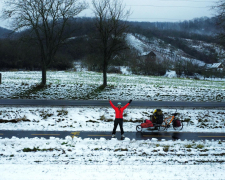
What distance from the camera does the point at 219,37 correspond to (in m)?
19.8

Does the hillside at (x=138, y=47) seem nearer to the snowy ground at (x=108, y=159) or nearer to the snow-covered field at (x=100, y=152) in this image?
the snow-covered field at (x=100, y=152)

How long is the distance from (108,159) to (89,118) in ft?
22.1

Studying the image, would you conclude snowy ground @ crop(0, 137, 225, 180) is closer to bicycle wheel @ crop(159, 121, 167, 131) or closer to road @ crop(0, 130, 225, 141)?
road @ crop(0, 130, 225, 141)

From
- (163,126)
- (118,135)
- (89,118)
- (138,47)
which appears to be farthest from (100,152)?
(138,47)

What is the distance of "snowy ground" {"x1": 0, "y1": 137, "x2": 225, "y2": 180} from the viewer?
20.3ft

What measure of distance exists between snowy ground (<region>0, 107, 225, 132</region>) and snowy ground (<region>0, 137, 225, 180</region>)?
112 inches

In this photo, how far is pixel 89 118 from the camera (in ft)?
45.1

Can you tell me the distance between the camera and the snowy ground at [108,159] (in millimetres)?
6184

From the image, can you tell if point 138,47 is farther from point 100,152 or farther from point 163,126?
point 100,152

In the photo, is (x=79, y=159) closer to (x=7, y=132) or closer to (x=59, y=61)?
(x=7, y=132)

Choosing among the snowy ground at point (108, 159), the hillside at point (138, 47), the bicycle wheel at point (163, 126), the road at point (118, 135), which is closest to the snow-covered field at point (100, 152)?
the snowy ground at point (108, 159)

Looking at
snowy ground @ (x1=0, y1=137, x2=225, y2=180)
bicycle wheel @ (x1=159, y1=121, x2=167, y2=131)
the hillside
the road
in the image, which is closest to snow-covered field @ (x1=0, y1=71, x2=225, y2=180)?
snowy ground @ (x1=0, y1=137, x2=225, y2=180)

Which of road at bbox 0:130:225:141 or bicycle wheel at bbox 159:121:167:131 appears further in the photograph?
bicycle wheel at bbox 159:121:167:131

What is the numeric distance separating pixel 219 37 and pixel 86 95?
14.6m
